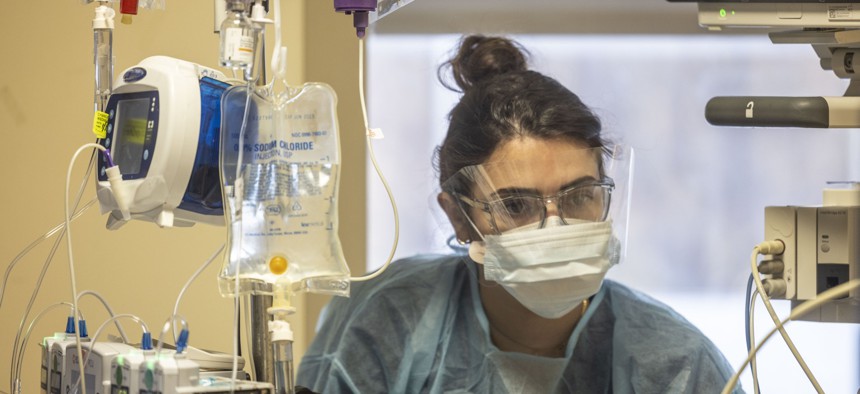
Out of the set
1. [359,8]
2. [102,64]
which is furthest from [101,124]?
[359,8]

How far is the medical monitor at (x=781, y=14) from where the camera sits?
1365 mm

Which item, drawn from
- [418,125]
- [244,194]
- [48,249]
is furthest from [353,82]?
[244,194]

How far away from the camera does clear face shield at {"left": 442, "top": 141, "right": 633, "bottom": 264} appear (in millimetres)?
1934

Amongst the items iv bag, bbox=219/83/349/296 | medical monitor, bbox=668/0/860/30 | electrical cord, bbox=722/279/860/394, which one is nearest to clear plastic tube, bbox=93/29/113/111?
iv bag, bbox=219/83/349/296

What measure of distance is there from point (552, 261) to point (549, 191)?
0.15 meters

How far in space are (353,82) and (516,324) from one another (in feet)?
2.70

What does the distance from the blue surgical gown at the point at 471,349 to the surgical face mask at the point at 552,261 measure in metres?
0.20

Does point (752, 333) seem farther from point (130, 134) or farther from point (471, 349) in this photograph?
point (130, 134)

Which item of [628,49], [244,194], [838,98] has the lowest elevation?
[244,194]

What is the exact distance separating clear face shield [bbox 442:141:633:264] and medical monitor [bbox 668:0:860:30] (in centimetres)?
63

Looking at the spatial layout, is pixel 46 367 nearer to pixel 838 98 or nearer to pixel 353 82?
pixel 353 82

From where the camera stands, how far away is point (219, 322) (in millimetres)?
2359

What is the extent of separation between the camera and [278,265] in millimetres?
1410

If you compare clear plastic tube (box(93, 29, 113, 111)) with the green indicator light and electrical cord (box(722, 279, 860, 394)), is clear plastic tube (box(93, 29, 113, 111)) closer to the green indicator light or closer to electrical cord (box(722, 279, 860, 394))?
the green indicator light
